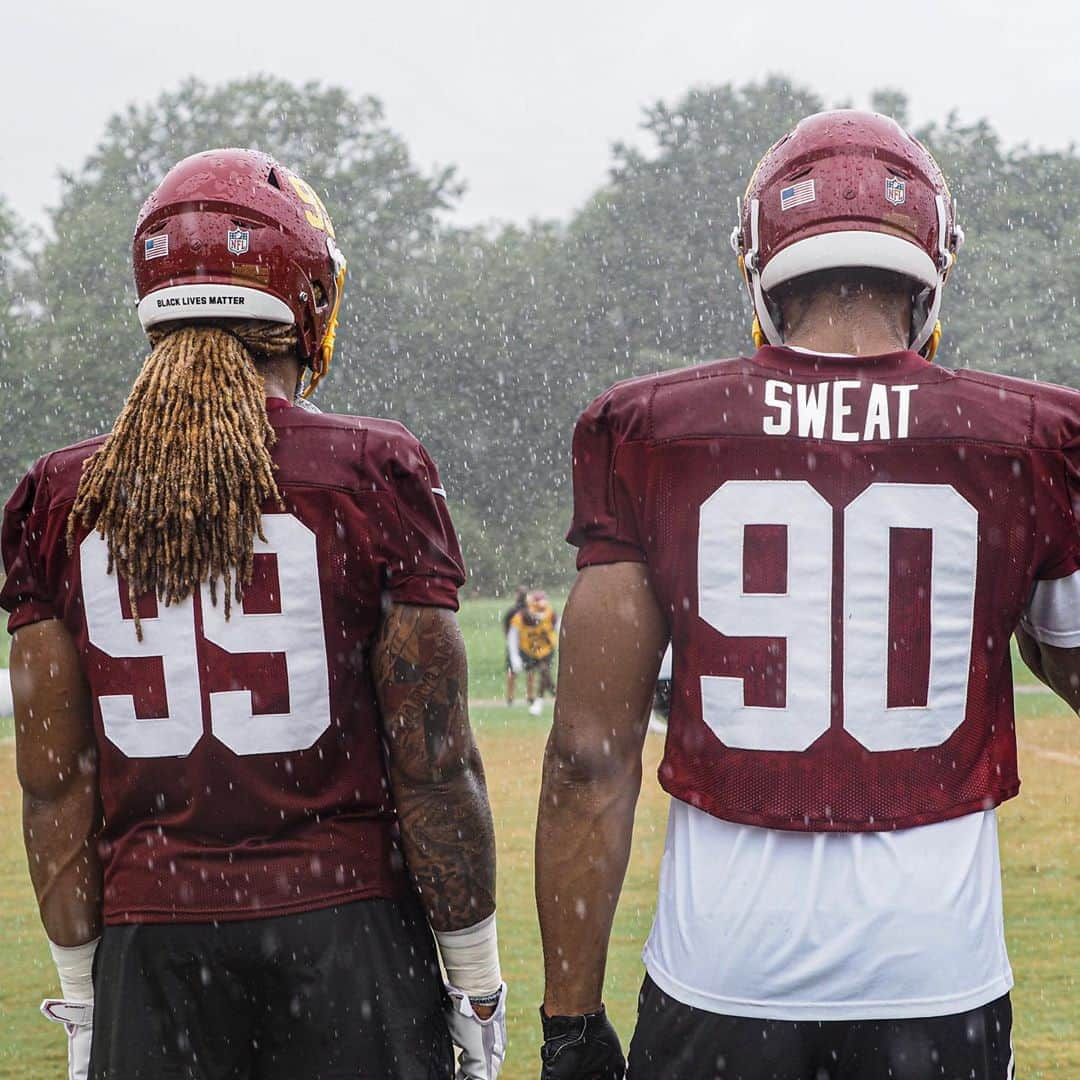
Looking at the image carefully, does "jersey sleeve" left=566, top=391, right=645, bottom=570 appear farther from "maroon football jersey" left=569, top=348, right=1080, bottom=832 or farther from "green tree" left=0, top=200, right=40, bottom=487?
"green tree" left=0, top=200, right=40, bottom=487

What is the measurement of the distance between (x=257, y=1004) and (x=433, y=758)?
1.55 feet

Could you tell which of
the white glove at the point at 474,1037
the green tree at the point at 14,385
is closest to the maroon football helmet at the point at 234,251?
the white glove at the point at 474,1037

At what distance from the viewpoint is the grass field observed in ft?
18.6

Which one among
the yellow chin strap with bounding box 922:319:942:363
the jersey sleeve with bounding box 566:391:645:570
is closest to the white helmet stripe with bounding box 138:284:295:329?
the jersey sleeve with bounding box 566:391:645:570

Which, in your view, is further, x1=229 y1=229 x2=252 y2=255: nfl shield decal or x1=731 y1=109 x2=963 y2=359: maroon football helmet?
x1=229 y1=229 x2=252 y2=255: nfl shield decal

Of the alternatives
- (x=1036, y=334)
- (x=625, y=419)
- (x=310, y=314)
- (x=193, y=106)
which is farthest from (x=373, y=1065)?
(x=193, y=106)

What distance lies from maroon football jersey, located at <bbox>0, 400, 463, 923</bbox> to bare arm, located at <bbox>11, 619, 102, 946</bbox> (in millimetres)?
73

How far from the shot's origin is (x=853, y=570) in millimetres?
2094

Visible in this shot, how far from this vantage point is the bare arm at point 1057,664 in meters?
2.26

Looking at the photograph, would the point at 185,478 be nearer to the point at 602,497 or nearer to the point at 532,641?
the point at 602,497

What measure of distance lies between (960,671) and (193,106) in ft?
158

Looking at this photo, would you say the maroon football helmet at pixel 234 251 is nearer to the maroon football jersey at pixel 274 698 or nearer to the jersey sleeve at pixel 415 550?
the maroon football jersey at pixel 274 698

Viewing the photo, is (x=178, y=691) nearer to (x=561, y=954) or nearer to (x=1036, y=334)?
(x=561, y=954)

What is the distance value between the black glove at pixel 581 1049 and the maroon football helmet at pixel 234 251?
1.23 meters
